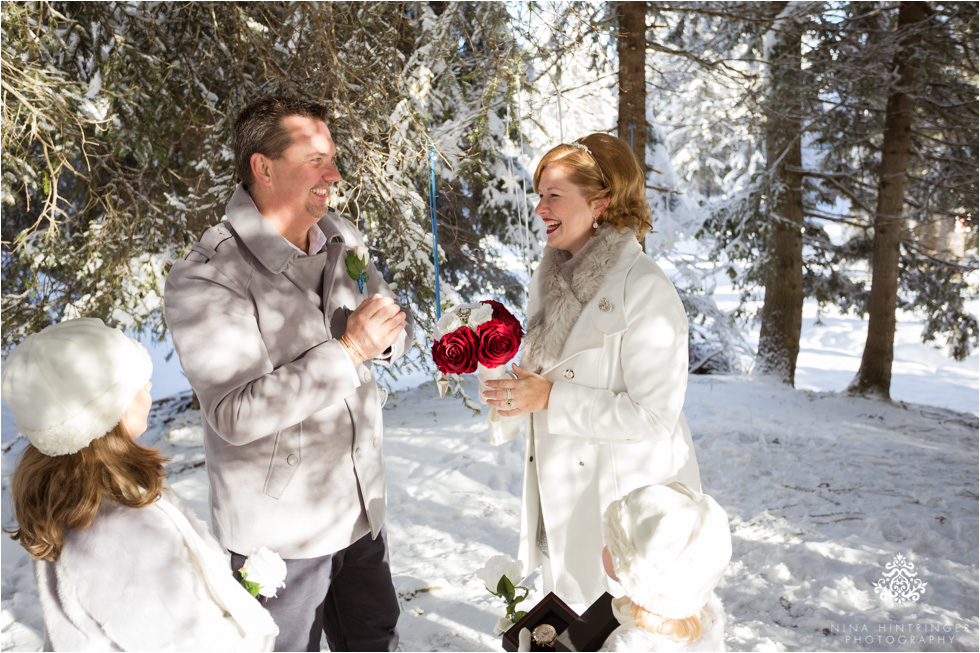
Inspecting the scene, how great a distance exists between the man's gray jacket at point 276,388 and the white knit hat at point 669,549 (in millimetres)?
942

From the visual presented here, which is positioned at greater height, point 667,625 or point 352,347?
point 352,347

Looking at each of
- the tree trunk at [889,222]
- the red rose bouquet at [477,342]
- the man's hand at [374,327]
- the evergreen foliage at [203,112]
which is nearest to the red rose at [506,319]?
the red rose bouquet at [477,342]

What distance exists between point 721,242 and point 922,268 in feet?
9.70

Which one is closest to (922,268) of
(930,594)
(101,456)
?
(930,594)

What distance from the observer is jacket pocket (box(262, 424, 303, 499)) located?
2.20m

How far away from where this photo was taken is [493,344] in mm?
2256

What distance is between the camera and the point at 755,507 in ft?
16.4

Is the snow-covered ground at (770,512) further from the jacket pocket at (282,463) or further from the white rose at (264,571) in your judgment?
the white rose at (264,571)

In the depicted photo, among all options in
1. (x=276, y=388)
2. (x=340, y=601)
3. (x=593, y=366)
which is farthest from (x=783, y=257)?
(x=276, y=388)

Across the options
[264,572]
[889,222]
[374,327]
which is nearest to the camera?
[264,572]

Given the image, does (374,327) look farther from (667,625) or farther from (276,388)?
(667,625)
